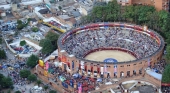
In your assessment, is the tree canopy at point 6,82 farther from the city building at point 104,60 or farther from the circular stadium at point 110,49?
the circular stadium at point 110,49

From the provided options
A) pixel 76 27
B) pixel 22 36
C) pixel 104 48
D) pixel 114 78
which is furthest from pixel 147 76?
pixel 22 36

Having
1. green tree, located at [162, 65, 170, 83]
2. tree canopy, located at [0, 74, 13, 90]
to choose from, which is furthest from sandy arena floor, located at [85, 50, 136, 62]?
tree canopy, located at [0, 74, 13, 90]

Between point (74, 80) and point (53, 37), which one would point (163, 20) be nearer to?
point (53, 37)

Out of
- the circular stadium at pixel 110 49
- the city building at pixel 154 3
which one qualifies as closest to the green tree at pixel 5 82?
the circular stadium at pixel 110 49

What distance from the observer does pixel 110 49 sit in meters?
96.6

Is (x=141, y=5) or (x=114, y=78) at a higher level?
(x=141, y=5)

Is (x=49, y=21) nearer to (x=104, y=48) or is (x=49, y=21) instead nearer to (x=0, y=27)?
(x=0, y=27)

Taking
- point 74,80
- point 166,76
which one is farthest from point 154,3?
point 74,80

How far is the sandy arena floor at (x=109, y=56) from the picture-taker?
91.8 meters

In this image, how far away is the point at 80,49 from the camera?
95000 millimetres

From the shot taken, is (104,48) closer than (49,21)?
Yes

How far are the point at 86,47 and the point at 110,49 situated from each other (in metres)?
6.15

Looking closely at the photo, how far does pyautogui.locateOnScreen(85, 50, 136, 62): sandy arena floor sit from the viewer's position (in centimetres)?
9175

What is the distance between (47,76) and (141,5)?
120 feet
